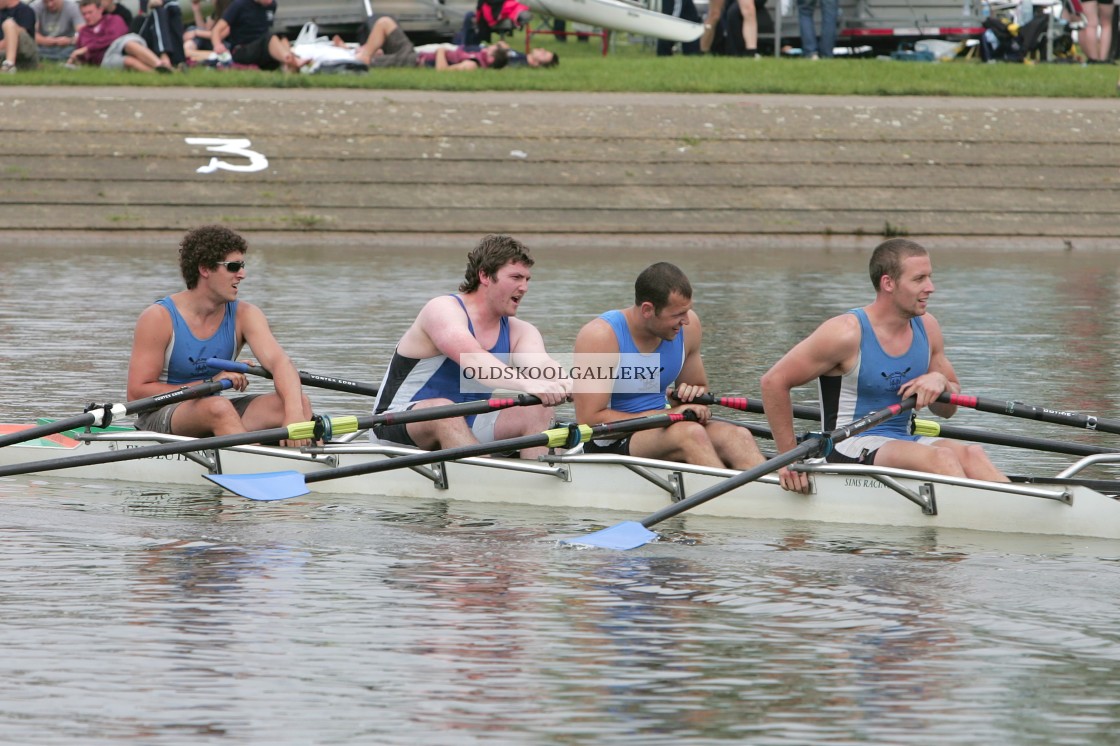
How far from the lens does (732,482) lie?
7.50m

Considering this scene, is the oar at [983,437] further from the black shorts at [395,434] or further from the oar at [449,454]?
the black shorts at [395,434]

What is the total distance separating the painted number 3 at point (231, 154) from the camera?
19734 mm

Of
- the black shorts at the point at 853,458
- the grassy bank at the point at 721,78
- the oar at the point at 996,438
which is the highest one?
the grassy bank at the point at 721,78

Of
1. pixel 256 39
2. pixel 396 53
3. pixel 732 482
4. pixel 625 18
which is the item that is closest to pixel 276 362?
pixel 732 482

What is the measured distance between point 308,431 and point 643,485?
1539mm

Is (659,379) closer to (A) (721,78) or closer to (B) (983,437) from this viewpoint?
(B) (983,437)

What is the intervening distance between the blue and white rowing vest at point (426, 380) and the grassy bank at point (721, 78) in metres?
13.5

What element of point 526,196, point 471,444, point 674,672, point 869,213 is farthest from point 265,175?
point 674,672

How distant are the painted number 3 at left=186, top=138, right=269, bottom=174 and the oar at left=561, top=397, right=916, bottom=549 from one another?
42.5ft

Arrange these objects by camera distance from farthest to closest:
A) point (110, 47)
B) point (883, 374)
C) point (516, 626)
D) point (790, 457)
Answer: point (110, 47)
point (883, 374)
point (790, 457)
point (516, 626)

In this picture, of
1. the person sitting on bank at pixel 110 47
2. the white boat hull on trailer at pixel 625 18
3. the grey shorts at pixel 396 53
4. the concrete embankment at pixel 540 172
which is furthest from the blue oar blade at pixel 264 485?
the white boat hull on trailer at pixel 625 18

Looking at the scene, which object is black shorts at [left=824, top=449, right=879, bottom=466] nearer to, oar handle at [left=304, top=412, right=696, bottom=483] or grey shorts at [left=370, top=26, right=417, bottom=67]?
oar handle at [left=304, top=412, right=696, bottom=483]

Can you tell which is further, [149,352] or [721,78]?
[721,78]

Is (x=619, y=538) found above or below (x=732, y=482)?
below
